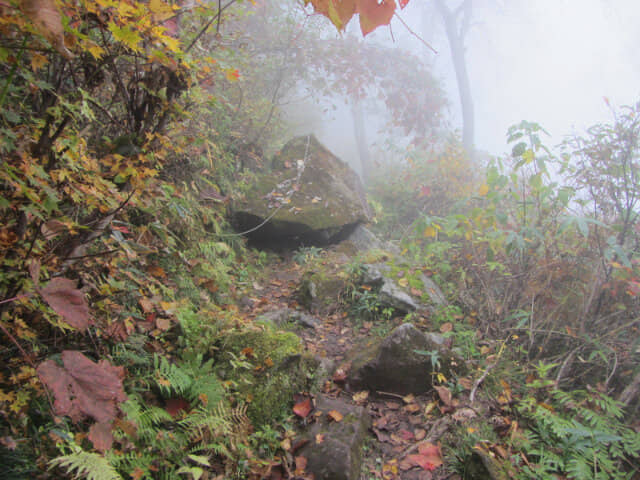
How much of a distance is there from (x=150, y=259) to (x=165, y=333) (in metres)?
0.94

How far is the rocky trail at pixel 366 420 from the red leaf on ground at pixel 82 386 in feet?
4.60

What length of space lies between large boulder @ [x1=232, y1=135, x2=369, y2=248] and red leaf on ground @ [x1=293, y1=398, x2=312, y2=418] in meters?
3.37

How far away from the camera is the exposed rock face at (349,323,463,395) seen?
120 inches

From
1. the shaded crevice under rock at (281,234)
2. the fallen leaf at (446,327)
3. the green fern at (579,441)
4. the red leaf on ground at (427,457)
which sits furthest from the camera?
the shaded crevice under rock at (281,234)

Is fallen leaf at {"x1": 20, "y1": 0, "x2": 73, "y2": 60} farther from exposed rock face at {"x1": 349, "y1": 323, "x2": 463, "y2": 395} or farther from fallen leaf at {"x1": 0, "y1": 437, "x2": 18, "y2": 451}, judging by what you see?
exposed rock face at {"x1": 349, "y1": 323, "x2": 463, "y2": 395}

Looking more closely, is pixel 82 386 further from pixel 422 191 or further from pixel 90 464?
pixel 422 191

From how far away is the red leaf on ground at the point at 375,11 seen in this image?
1.29 metres

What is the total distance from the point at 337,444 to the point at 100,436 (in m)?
1.53

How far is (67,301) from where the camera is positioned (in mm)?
1359

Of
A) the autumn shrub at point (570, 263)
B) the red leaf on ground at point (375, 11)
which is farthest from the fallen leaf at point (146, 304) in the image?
the autumn shrub at point (570, 263)

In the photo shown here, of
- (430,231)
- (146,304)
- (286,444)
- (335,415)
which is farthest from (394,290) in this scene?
(146,304)

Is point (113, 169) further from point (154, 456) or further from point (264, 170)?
point (264, 170)

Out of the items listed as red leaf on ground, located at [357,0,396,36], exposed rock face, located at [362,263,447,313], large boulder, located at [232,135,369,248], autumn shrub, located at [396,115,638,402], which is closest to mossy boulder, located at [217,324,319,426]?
exposed rock face, located at [362,263,447,313]

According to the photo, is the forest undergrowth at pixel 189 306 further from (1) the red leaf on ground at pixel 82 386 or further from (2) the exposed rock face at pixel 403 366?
(2) the exposed rock face at pixel 403 366
